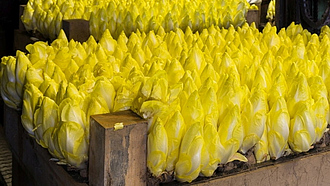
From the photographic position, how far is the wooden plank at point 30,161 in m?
1.34

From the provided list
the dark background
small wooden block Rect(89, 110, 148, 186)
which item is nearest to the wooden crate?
small wooden block Rect(89, 110, 148, 186)

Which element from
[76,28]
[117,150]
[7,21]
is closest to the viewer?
[117,150]

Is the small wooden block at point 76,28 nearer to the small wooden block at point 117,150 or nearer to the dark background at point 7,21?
the small wooden block at point 117,150

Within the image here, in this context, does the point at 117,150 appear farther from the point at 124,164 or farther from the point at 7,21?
the point at 7,21

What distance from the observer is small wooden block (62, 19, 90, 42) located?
2523 mm

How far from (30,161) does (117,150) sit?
569 millimetres

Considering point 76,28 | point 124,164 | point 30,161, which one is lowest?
point 30,161

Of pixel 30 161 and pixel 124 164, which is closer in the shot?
pixel 124 164

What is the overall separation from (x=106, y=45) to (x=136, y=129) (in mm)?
832

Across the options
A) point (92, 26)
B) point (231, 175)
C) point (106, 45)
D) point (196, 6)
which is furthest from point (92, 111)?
point (196, 6)

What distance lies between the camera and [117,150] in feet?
3.76

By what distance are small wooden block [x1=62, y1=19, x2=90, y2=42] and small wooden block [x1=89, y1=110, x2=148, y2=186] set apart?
1.42 meters

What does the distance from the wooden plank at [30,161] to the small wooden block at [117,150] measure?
13 cm

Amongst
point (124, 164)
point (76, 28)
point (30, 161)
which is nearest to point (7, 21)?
point (76, 28)
